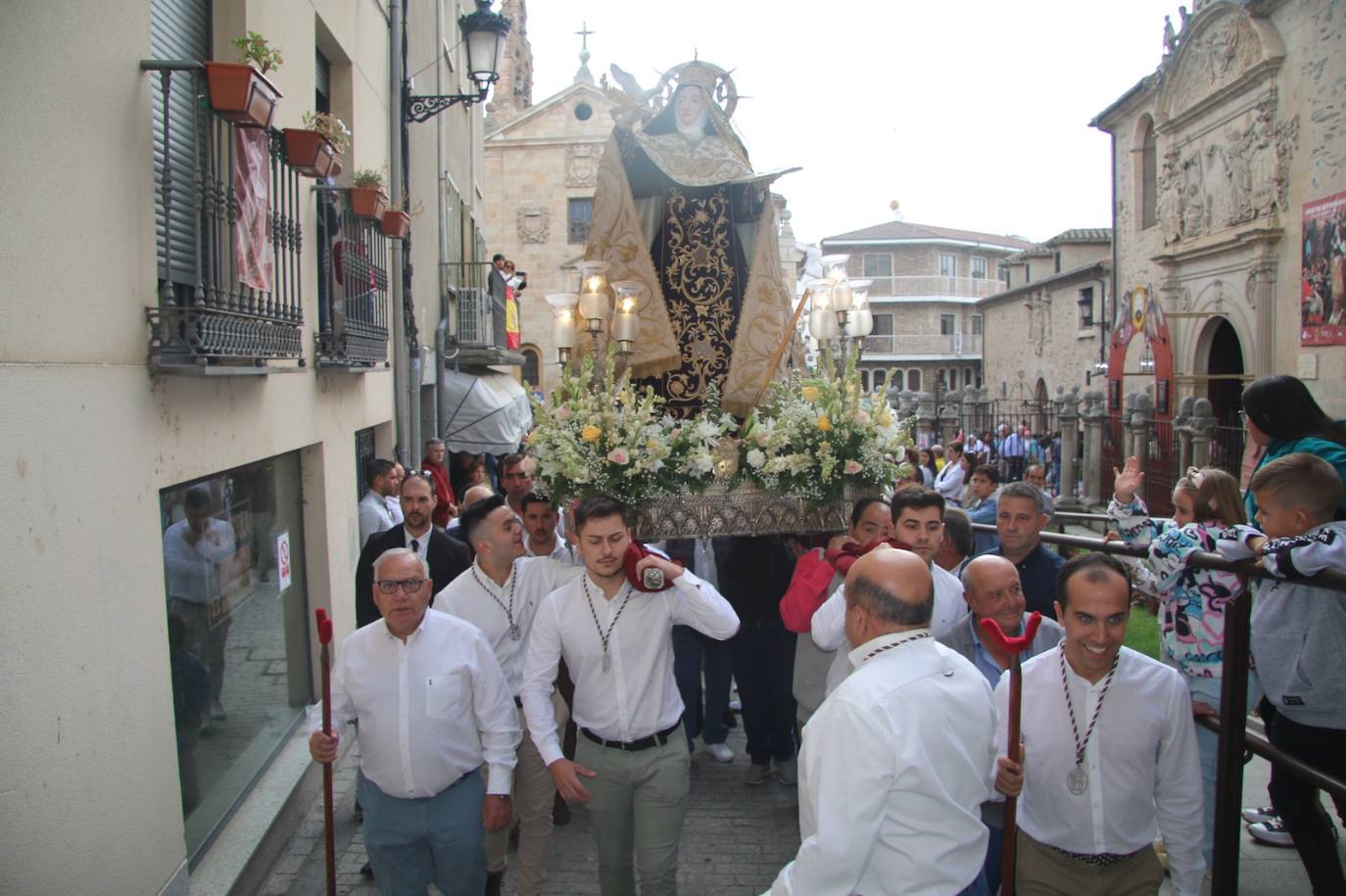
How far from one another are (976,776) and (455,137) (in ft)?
49.5

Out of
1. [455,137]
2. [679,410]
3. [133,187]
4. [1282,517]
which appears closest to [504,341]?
[455,137]

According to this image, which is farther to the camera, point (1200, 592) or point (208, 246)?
point (208, 246)

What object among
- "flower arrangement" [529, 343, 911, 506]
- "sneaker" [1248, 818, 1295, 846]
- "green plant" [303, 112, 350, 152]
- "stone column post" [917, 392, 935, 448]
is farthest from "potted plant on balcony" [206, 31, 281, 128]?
"stone column post" [917, 392, 935, 448]

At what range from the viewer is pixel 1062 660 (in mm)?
3648

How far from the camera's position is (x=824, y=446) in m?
5.68

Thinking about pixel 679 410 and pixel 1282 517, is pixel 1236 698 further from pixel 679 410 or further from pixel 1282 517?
pixel 679 410

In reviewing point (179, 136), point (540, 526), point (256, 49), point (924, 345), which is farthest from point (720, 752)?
point (924, 345)

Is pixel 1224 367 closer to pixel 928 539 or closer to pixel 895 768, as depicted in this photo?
pixel 928 539

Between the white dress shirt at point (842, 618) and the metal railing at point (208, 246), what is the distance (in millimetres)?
3016

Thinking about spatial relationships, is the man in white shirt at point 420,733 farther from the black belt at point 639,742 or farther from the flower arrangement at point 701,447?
the flower arrangement at point 701,447

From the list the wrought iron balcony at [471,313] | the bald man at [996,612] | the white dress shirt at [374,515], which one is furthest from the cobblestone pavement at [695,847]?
the wrought iron balcony at [471,313]

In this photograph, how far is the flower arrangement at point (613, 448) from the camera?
18.2 ft

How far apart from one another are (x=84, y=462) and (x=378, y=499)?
13.5 feet

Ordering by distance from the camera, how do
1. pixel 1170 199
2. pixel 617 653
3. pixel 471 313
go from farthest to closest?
pixel 1170 199
pixel 471 313
pixel 617 653
